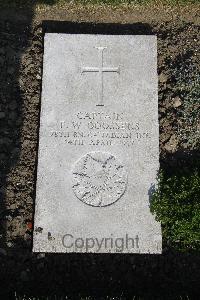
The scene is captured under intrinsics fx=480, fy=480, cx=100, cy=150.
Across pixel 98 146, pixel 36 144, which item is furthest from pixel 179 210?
pixel 36 144

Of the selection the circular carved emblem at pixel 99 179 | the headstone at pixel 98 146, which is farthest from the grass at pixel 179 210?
the circular carved emblem at pixel 99 179

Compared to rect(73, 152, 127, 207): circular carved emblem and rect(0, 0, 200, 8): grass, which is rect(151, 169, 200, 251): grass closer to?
rect(73, 152, 127, 207): circular carved emblem

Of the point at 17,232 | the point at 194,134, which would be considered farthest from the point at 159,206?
the point at 17,232

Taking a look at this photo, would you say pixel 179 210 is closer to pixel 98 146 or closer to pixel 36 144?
pixel 98 146

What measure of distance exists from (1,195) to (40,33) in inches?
87.4

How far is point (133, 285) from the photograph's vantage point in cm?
558

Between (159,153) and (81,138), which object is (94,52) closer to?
(81,138)

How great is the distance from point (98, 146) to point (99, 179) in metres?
0.40

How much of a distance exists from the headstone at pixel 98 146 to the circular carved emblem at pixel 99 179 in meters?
0.01

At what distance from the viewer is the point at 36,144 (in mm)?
5910

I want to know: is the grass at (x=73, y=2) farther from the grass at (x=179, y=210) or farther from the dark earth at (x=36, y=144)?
the grass at (x=179, y=210)

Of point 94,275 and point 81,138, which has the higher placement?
point 81,138

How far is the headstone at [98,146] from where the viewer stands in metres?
5.50

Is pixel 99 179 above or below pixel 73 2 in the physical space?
below
